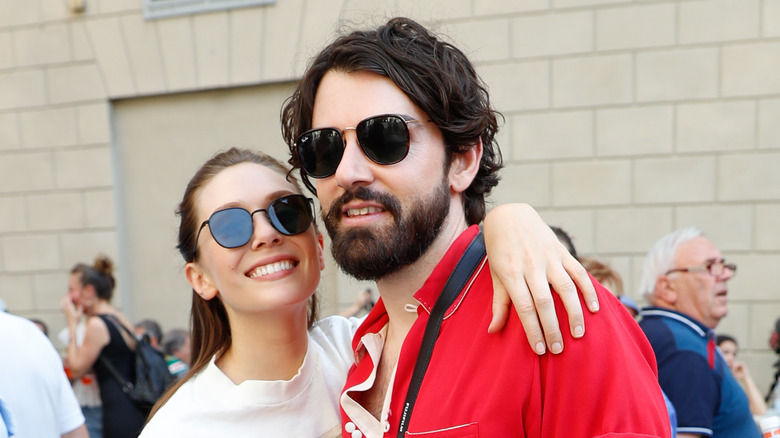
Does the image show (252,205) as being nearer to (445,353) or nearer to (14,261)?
(445,353)

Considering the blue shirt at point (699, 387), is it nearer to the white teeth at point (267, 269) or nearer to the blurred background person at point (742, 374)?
the blurred background person at point (742, 374)

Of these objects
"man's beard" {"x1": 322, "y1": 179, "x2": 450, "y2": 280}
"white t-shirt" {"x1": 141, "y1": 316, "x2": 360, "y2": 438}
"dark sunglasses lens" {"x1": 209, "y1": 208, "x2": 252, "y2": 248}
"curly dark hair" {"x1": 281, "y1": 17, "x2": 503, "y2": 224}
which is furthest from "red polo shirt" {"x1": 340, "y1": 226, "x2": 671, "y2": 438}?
"dark sunglasses lens" {"x1": 209, "y1": 208, "x2": 252, "y2": 248}

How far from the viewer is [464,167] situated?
1.97m

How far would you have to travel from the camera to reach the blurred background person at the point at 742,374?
4.36 meters

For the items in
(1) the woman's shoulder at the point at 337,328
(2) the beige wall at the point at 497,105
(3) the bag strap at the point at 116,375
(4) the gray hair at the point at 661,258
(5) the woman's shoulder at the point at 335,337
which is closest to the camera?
(5) the woman's shoulder at the point at 335,337

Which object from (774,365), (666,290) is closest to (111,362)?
(666,290)

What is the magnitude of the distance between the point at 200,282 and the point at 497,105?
417 cm

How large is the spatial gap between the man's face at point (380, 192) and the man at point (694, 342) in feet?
5.82

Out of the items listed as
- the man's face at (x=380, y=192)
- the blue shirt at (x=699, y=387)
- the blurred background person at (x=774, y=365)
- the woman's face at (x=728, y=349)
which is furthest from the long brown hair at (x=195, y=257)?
the blurred background person at (x=774, y=365)

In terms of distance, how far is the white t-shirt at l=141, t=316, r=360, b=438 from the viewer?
6.70 ft

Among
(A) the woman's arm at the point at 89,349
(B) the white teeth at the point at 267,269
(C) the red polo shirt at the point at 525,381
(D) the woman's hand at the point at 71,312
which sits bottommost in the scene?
(A) the woman's arm at the point at 89,349

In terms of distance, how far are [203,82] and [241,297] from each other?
5102 millimetres

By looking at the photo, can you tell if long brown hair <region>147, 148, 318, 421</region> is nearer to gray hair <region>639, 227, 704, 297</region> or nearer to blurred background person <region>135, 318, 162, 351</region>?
gray hair <region>639, 227, 704, 297</region>

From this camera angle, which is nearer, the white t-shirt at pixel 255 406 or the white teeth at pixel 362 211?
the white teeth at pixel 362 211
